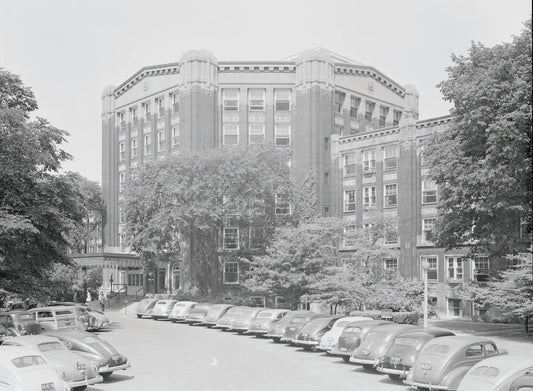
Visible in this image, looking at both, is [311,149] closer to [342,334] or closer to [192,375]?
[342,334]

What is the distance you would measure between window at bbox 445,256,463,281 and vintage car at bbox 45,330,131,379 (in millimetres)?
39466

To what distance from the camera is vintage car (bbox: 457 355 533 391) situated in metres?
16.5

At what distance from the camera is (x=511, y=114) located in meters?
31.8

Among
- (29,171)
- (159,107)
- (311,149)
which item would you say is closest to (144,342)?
(29,171)

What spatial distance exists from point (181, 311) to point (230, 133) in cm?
2755

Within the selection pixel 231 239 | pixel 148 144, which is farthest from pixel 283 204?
pixel 148 144

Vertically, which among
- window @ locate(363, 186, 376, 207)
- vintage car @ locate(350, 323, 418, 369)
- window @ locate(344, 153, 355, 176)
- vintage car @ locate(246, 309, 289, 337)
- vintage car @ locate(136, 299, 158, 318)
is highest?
window @ locate(344, 153, 355, 176)

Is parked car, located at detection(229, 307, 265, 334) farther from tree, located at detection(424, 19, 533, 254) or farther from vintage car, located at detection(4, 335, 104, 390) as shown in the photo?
vintage car, located at detection(4, 335, 104, 390)

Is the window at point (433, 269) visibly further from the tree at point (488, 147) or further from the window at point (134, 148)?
the window at point (134, 148)

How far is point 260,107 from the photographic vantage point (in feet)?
235

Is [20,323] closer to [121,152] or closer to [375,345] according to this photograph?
[375,345]

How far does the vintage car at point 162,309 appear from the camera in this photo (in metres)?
50.8

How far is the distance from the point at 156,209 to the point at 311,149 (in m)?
18.8

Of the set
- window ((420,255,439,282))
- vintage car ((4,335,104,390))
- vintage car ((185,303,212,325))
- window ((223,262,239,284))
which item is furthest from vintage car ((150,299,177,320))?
vintage car ((4,335,104,390))
